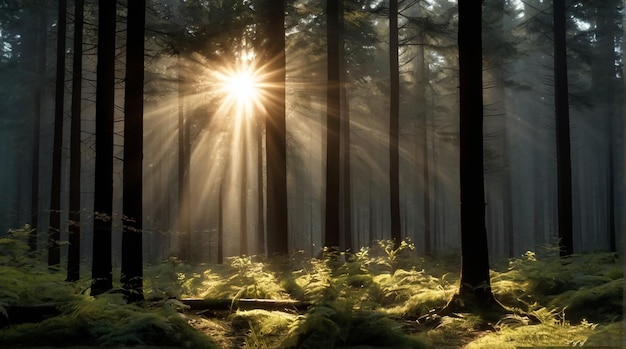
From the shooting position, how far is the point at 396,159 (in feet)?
62.2

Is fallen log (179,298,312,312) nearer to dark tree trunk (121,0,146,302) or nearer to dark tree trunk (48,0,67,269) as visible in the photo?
dark tree trunk (121,0,146,302)

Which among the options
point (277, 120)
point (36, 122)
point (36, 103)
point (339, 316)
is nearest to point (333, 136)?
point (277, 120)

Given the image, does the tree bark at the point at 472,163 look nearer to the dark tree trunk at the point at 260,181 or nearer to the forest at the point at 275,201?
the forest at the point at 275,201

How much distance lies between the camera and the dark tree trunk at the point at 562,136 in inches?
696

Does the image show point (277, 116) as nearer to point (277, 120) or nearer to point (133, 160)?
point (277, 120)

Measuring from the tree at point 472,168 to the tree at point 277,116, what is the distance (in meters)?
7.04

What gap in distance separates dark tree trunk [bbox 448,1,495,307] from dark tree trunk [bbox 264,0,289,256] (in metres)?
7.04

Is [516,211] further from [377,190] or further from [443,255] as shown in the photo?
[443,255]

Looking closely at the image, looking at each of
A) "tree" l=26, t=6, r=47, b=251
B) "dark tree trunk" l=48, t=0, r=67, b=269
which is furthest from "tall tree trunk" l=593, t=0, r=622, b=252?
"tree" l=26, t=6, r=47, b=251

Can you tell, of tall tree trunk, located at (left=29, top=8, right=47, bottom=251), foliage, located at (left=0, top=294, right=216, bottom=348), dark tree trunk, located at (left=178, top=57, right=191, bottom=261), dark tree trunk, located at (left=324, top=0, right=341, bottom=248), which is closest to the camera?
foliage, located at (left=0, top=294, right=216, bottom=348)

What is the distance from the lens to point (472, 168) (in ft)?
29.0

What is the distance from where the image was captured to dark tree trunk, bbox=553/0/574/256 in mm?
17672

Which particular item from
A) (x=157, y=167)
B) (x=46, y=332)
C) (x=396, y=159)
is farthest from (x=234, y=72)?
(x=157, y=167)

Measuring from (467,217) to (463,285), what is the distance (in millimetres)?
1240
